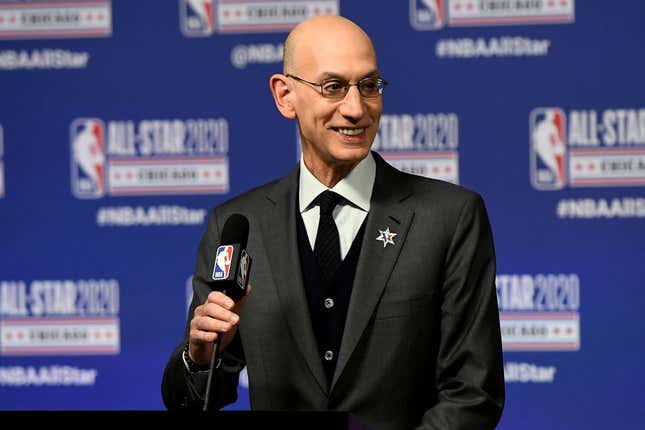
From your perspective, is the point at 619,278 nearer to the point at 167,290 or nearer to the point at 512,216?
the point at 512,216

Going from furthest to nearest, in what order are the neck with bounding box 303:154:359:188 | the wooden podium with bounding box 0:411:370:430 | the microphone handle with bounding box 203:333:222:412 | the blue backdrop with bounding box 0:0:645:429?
the blue backdrop with bounding box 0:0:645:429
the neck with bounding box 303:154:359:188
the microphone handle with bounding box 203:333:222:412
the wooden podium with bounding box 0:411:370:430

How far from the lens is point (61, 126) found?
4000 mm

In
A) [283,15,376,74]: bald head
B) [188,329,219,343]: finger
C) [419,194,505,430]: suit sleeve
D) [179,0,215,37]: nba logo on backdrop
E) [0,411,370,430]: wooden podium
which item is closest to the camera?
[0,411,370,430]: wooden podium

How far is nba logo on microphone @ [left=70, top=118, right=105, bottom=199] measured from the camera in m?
3.95

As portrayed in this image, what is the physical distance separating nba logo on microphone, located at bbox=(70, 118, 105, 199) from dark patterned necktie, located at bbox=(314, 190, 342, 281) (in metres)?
2.03

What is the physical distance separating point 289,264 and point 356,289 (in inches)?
6.3

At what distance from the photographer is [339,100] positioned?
2006 millimetres

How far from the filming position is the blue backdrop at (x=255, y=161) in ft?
12.1

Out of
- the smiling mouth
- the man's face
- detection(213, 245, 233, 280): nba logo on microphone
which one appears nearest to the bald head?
the man's face

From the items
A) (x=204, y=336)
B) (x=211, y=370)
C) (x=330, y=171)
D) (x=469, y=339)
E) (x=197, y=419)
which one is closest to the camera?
(x=197, y=419)

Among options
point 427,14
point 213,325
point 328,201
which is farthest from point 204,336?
point 427,14

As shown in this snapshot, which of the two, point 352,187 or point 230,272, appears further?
point 352,187

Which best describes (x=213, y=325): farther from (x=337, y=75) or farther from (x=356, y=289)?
(x=337, y=75)

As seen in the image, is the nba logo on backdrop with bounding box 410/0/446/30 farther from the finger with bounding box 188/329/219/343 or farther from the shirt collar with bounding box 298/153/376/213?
the finger with bounding box 188/329/219/343
